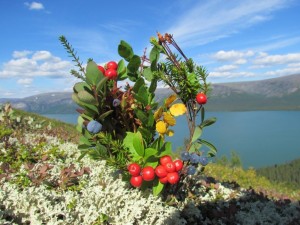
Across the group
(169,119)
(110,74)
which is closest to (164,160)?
(169,119)

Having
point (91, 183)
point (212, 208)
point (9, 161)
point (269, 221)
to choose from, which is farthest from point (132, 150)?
point (9, 161)

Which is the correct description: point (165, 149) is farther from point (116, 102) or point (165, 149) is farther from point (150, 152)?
point (116, 102)

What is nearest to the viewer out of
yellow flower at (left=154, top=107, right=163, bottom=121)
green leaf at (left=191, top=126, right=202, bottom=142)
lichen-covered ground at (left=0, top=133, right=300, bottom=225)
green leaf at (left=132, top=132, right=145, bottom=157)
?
lichen-covered ground at (left=0, top=133, right=300, bottom=225)

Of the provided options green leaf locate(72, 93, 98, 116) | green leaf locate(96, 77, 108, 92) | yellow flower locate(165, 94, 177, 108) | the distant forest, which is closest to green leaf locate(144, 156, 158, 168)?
yellow flower locate(165, 94, 177, 108)

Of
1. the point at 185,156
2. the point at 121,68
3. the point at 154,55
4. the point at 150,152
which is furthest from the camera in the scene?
the point at 121,68

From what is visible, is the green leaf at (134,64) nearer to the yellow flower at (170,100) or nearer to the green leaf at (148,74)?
the green leaf at (148,74)

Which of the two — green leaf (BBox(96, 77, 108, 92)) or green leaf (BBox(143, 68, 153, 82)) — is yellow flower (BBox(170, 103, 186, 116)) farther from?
green leaf (BBox(96, 77, 108, 92))
